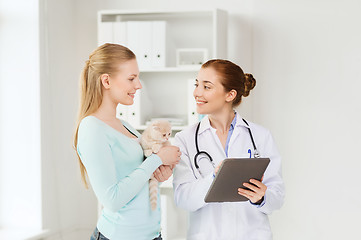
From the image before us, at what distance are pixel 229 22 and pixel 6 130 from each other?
1778 mm

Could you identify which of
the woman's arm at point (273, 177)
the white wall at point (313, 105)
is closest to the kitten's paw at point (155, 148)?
the woman's arm at point (273, 177)

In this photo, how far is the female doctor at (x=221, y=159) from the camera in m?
1.87

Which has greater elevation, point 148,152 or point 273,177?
point 148,152

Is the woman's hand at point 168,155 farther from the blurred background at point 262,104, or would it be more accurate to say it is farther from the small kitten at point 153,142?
the blurred background at point 262,104

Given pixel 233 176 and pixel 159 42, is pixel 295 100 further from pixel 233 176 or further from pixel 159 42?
pixel 233 176

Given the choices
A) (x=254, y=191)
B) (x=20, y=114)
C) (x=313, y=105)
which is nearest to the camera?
(x=254, y=191)

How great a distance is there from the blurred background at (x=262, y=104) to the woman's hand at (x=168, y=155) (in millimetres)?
1739

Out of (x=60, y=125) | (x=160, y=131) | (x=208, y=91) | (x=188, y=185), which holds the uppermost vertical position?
(x=208, y=91)

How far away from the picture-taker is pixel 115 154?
1.55 metres

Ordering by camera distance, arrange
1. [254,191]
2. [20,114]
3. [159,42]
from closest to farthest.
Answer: [254,191] < [20,114] < [159,42]

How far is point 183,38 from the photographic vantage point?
→ 11.9 feet

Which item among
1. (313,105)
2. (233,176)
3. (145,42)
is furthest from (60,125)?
(233,176)

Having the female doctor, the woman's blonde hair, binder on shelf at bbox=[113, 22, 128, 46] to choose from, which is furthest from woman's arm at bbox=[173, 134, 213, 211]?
binder on shelf at bbox=[113, 22, 128, 46]

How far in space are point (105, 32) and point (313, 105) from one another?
1.59 meters
